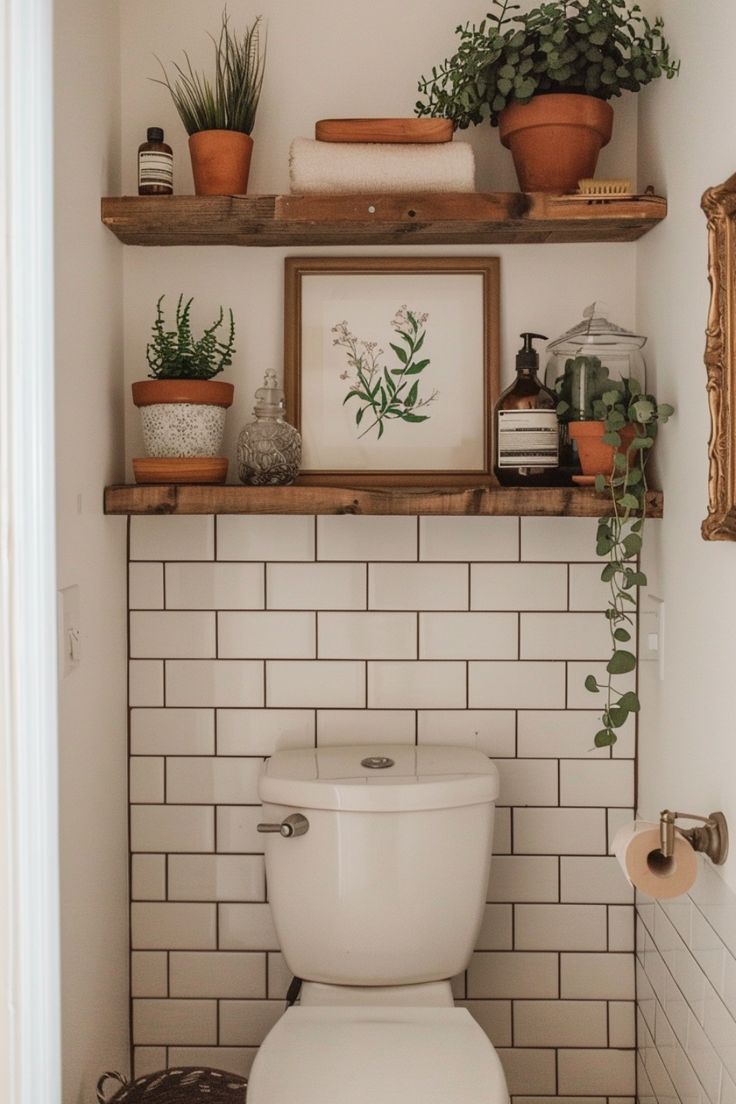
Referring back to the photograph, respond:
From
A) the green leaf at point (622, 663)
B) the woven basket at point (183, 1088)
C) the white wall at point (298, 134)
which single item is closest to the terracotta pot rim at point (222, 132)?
the white wall at point (298, 134)

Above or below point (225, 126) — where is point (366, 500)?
below

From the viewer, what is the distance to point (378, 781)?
168 centimetres

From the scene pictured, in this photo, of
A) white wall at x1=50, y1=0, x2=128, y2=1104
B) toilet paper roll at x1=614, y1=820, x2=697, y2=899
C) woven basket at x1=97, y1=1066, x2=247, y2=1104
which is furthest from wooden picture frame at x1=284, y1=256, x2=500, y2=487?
woven basket at x1=97, y1=1066, x2=247, y2=1104

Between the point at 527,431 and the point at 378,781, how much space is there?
0.60 metres

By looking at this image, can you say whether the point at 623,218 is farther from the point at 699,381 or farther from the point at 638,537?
the point at 638,537

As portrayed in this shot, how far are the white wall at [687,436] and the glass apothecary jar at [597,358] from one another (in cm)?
4

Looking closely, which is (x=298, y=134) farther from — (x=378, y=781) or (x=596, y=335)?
(x=378, y=781)

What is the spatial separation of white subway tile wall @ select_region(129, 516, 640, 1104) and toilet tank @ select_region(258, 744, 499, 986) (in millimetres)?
173

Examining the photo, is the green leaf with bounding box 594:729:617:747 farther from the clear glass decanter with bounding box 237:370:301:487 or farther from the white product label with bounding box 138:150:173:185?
the white product label with bounding box 138:150:173:185

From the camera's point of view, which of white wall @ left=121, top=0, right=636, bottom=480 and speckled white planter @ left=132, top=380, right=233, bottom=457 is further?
white wall @ left=121, top=0, right=636, bottom=480

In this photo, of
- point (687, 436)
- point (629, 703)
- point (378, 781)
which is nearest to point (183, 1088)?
Answer: point (378, 781)

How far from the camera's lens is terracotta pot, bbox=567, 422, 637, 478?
166 cm

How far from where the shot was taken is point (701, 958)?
1.45 meters

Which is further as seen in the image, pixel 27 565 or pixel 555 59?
pixel 555 59
